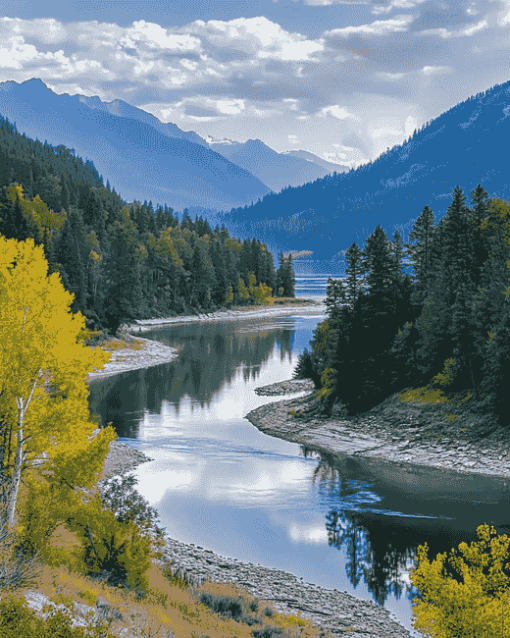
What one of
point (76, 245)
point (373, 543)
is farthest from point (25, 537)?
point (76, 245)

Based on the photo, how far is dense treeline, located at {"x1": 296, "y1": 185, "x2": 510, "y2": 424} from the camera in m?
45.0

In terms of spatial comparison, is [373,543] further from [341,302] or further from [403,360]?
[341,302]

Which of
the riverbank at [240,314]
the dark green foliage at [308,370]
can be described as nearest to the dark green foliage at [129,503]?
the dark green foliage at [308,370]

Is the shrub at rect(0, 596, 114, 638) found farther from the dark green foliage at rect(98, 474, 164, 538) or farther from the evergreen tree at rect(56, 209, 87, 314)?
the evergreen tree at rect(56, 209, 87, 314)

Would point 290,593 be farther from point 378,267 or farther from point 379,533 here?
point 378,267

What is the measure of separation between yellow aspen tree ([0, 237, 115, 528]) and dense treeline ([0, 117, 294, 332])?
209ft

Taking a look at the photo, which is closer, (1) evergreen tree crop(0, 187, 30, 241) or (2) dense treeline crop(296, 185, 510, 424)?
(2) dense treeline crop(296, 185, 510, 424)

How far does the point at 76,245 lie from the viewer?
86.9 m

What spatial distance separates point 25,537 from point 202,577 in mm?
8643

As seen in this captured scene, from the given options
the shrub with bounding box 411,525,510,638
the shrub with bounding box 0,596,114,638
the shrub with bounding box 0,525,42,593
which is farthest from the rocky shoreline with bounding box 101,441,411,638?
the shrub with bounding box 0,596,114,638

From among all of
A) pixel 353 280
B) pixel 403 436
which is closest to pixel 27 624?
pixel 403 436

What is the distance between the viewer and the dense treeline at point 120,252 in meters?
93.9

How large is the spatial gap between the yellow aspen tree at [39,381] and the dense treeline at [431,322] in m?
32.3

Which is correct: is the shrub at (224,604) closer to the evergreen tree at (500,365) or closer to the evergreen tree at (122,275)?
the evergreen tree at (500,365)
